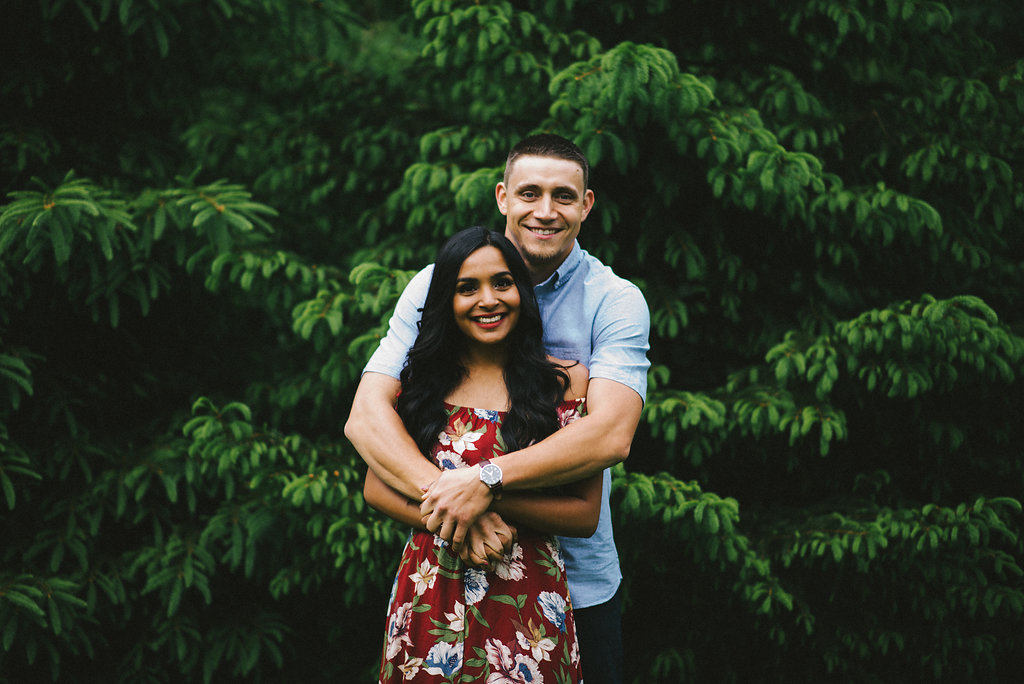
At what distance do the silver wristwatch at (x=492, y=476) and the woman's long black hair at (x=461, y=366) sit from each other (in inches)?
5.2

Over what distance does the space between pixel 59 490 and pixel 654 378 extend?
9.81ft

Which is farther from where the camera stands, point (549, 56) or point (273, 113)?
point (273, 113)

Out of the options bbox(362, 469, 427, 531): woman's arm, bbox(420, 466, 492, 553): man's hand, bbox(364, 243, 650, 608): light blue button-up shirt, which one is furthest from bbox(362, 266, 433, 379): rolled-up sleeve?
bbox(420, 466, 492, 553): man's hand

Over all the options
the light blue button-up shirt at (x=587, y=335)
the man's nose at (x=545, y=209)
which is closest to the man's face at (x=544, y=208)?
the man's nose at (x=545, y=209)

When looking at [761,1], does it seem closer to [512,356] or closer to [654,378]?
[654,378]

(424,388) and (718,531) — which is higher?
(424,388)

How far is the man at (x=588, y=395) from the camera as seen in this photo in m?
1.91

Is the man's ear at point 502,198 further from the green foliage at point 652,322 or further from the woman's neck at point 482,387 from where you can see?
the green foliage at point 652,322

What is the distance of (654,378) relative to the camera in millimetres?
3570

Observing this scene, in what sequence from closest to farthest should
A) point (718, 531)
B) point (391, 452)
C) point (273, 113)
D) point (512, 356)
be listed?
point (391, 452)
point (512, 356)
point (718, 531)
point (273, 113)

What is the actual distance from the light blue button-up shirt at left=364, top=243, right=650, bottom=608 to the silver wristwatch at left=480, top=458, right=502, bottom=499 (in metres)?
0.42

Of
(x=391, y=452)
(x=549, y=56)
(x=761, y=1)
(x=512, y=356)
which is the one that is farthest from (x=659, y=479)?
(x=761, y=1)

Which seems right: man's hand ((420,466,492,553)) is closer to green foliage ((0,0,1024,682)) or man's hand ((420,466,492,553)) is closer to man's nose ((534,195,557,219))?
man's nose ((534,195,557,219))

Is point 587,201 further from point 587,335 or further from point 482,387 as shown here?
point 482,387
